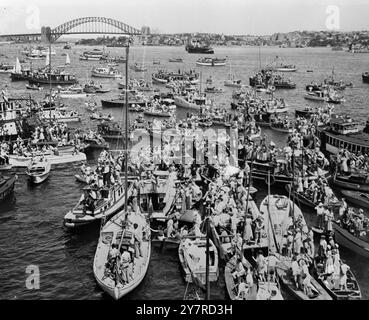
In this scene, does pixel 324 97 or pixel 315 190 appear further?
pixel 324 97

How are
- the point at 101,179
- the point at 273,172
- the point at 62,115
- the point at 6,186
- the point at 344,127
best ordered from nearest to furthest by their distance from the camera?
1. the point at 101,179
2. the point at 6,186
3. the point at 273,172
4. the point at 344,127
5. the point at 62,115

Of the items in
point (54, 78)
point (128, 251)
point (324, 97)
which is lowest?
point (128, 251)

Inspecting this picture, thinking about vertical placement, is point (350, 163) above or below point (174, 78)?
below

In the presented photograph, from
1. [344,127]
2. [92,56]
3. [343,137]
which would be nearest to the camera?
[343,137]

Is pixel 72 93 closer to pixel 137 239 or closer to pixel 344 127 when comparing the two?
pixel 344 127

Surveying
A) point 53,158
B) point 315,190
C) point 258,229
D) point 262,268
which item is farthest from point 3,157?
point 262,268
